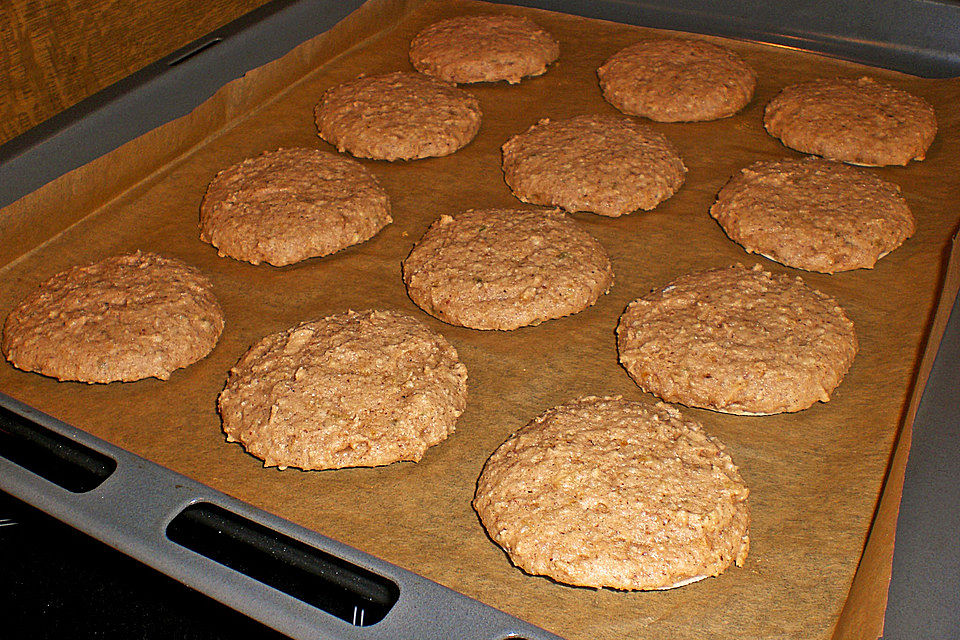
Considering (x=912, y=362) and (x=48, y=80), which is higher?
(x=48, y=80)

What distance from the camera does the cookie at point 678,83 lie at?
8.99 feet

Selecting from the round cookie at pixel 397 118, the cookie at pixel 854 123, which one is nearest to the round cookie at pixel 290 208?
the round cookie at pixel 397 118

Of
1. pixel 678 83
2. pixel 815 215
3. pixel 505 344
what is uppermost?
pixel 678 83

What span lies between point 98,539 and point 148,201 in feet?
4.25

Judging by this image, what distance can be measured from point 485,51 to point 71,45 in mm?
1442

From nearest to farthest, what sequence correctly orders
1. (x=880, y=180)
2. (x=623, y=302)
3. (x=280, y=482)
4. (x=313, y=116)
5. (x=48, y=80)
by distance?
(x=280, y=482) < (x=623, y=302) < (x=880, y=180) < (x=48, y=80) < (x=313, y=116)

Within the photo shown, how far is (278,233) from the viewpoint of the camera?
7.34 ft

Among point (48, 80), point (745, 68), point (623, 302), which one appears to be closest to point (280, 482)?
point (623, 302)

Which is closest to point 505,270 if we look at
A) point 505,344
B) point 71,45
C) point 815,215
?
point 505,344

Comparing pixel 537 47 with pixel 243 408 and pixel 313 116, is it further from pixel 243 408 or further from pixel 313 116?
pixel 243 408

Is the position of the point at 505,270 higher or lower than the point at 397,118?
lower

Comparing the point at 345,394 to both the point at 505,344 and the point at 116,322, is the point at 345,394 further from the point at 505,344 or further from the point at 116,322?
the point at 116,322

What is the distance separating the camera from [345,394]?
1804 millimetres

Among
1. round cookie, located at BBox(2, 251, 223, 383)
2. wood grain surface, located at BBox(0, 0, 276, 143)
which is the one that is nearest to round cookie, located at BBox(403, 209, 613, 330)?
round cookie, located at BBox(2, 251, 223, 383)
